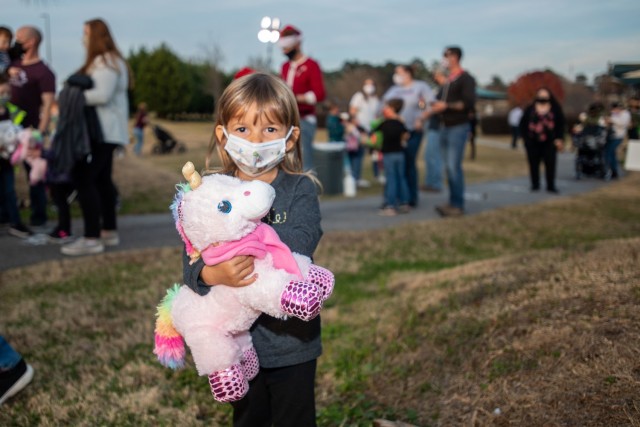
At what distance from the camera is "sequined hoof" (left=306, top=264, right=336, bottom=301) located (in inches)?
80.1

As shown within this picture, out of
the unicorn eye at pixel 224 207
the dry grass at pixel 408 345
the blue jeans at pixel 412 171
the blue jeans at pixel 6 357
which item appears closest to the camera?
the unicorn eye at pixel 224 207

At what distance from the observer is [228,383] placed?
2.05 metres

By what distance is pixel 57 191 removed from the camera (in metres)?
6.64

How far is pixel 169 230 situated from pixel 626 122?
40.6ft

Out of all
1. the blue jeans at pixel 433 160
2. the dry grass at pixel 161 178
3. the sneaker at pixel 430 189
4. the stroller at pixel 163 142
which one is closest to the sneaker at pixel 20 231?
the dry grass at pixel 161 178

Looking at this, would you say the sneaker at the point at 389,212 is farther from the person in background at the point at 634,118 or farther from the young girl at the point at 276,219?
the person in background at the point at 634,118

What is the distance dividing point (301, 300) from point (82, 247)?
16.0 ft

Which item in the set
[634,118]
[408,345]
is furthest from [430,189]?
[408,345]

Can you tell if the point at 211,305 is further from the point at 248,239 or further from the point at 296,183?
the point at 296,183

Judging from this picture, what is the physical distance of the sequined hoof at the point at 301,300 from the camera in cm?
192

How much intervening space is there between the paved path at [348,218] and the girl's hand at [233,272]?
4619mm

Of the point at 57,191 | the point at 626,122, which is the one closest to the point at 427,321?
the point at 57,191

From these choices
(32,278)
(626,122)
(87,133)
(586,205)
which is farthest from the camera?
(626,122)

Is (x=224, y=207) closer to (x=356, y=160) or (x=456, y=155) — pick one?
(x=456, y=155)
